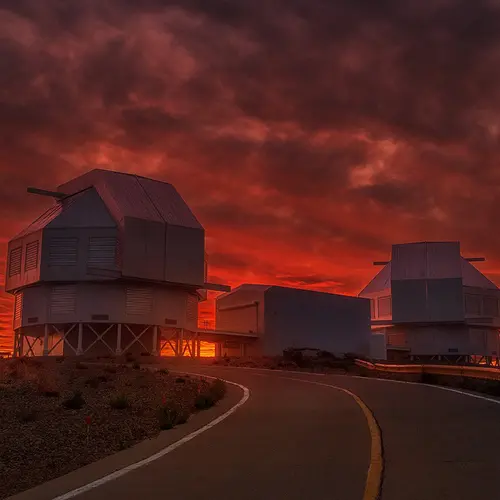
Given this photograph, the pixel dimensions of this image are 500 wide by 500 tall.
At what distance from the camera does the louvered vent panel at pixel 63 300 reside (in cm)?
7012

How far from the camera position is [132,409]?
17375 mm

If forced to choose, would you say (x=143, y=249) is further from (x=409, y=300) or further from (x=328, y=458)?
(x=328, y=458)

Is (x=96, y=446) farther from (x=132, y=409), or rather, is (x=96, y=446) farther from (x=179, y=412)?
(x=132, y=409)

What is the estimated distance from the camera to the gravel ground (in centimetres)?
1035

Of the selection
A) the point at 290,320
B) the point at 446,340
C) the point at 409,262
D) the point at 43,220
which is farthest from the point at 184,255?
the point at 446,340

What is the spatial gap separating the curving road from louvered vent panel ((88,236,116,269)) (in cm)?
5302

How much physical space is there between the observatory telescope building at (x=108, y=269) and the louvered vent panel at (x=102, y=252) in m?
0.10

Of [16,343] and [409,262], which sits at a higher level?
[409,262]

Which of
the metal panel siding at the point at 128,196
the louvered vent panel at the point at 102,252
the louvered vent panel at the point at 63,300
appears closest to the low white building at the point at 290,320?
the metal panel siding at the point at 128,196

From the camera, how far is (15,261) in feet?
250

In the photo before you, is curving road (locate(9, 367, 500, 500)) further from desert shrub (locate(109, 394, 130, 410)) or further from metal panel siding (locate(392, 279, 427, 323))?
metal panel siding (locate(392, 279, 427, 323))

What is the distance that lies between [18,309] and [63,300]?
32.3ft

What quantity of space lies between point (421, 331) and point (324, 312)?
25206 millimetres

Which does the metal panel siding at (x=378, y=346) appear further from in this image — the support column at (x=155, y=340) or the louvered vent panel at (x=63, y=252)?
the louvered vent panel at (x=63, y=252)
